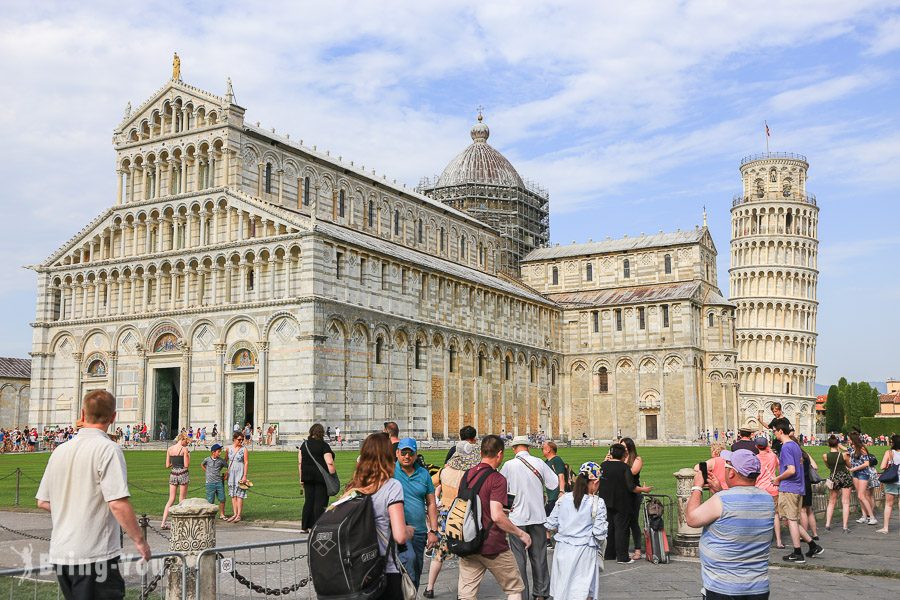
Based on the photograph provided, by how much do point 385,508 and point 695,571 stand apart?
7567 millimetres

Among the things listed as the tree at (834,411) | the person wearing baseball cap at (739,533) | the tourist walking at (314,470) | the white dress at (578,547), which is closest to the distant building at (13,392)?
the tourist walking at (314,470)

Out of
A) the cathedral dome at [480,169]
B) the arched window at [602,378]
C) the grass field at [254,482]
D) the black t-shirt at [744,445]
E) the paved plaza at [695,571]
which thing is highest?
the cathedral dome at [480,169]

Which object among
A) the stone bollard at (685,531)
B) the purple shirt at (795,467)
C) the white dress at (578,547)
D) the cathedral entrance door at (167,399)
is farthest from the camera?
the cathedral entrance door at (167,399)

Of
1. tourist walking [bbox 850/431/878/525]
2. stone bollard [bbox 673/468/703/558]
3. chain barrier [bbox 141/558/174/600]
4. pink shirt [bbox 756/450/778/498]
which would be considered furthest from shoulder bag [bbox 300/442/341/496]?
tourist walking [bbox 850/431/878/525]

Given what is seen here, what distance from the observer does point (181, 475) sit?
17109mm

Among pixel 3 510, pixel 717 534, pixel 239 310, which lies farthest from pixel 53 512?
pixel 239 310

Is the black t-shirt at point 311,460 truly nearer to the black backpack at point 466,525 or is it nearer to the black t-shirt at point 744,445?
the black backpack at point 466,525

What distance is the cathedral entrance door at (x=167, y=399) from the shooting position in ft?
161

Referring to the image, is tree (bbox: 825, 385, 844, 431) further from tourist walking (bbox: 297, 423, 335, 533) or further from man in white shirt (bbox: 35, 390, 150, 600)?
man in white shirt (bbox: 35, 390, 150, 600)

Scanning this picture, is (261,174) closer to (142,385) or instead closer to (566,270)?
(142,385)

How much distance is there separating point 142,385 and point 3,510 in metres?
30.4

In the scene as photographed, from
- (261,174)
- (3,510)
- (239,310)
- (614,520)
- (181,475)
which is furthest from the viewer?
(261,174)

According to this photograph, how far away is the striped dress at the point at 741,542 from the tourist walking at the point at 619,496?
6.39 m

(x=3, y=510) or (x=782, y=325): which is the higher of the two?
(x=782, y=325)
